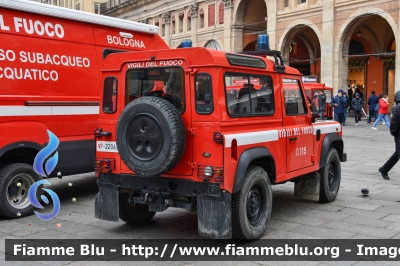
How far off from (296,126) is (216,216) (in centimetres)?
228

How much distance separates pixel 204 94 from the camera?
5363 mm

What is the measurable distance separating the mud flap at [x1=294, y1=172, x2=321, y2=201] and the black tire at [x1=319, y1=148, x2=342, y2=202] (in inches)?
3.9

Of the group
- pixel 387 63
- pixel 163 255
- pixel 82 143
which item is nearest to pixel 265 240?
pixel 163 255

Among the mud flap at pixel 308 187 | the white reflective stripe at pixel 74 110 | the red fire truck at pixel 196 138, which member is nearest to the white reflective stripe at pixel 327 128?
the mud flap at pixel 308 187

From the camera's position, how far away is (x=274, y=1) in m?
31.7

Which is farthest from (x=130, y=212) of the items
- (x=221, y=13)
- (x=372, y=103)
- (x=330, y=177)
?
(x=221, y=13)

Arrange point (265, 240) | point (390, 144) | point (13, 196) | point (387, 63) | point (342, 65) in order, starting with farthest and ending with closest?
point (387, 63) < point (342, 65) < point (390, 144) < point (13, 196) < point (265, 240)

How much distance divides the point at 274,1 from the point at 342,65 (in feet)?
22.4

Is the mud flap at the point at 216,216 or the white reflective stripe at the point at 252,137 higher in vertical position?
the white reflective stripe at the point at 252,137

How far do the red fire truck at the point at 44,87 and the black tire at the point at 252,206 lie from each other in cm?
350

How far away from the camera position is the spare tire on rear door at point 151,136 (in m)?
5.14

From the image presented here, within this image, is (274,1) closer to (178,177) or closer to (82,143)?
(82,143)

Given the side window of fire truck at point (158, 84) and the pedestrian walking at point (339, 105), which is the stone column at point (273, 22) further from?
the side window of fire truck at point (158, 84)

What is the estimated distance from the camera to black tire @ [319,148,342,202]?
7622 millimetres
